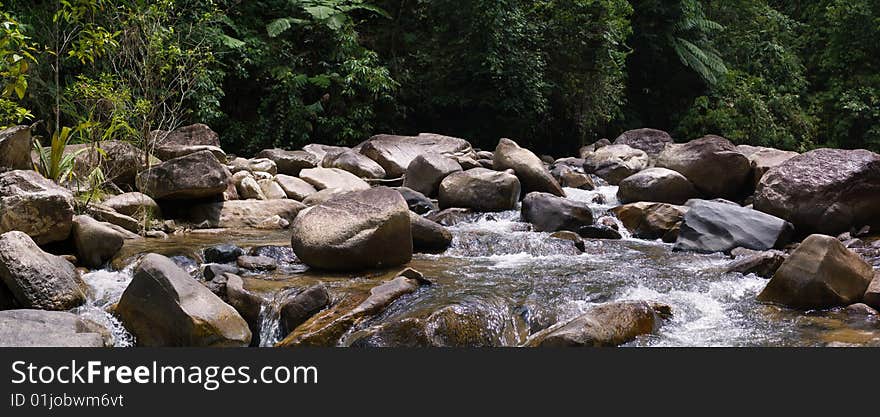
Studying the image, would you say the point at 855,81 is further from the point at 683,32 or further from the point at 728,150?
the point at 728,150

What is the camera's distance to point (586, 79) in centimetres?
1595

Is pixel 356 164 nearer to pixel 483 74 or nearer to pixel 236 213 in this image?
pixel 236 213

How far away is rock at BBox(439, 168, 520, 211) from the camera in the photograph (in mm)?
9281

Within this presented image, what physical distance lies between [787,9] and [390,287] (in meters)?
22.5

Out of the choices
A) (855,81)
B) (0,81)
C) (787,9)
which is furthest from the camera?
(787,9)

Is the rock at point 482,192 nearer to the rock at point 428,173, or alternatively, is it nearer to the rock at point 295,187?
the rock at point 428,173

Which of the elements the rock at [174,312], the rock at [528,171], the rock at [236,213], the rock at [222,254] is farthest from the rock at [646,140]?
the rock at [174,312]

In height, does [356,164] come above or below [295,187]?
above

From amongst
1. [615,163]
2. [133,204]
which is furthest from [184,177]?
[615,163]

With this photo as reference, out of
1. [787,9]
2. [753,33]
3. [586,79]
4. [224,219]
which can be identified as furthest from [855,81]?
[224,219]

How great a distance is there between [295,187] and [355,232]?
13.0 feet

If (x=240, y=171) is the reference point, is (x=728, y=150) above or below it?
above

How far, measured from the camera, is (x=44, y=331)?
426 centimetres

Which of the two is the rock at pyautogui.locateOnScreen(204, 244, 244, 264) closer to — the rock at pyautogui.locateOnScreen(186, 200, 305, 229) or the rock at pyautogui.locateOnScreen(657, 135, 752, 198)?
the rock at pyautogui.locateOnScreen(186, 200, 305, 229)
